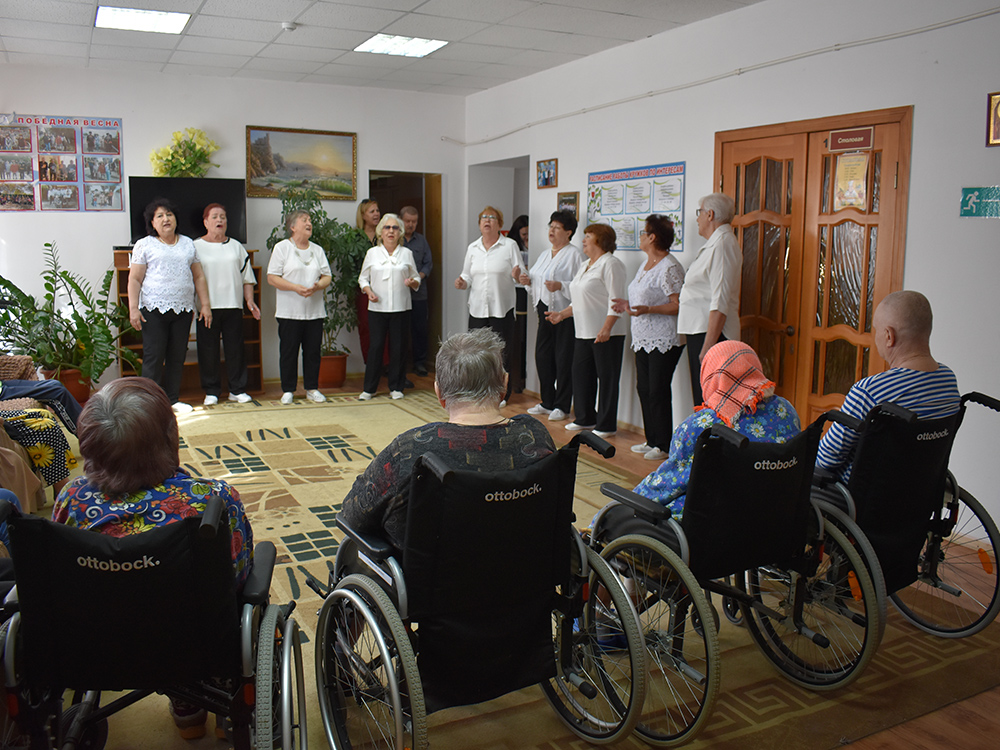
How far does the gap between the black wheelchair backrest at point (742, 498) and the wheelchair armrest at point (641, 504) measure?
0.21 ft

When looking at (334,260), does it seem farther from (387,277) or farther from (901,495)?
(901,495)

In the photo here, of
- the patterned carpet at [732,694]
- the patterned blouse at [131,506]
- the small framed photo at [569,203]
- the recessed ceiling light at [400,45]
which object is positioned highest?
the recessed ceiling light at [400,45]

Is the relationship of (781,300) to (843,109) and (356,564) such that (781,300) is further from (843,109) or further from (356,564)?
(356,564)

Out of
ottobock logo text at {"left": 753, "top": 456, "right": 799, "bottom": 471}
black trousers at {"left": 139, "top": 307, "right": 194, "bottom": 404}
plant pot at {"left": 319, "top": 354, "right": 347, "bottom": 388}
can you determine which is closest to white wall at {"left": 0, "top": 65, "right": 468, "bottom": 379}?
plant pot at {"left": 319, "top": 354, "right": 347, "bottom": 388}

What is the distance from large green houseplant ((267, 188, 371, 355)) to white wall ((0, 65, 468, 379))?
351 millimetres

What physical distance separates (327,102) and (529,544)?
6.67m

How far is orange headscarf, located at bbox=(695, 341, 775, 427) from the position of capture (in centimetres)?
244

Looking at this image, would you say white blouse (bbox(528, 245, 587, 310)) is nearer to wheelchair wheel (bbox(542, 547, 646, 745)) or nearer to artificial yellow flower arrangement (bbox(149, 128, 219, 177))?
artificial yellow flower arrangement (bbox(149, 128, 219, 177))

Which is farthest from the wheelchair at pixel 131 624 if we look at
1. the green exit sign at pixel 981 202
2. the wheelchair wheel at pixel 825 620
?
the green exit sign at pixel 981 202

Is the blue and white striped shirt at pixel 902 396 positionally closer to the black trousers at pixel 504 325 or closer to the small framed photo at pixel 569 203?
the small framed photo at pixel 569 203

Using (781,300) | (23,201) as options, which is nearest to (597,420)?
(781,300)

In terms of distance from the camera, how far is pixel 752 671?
2.57 m

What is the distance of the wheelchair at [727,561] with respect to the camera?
2133 millimetres

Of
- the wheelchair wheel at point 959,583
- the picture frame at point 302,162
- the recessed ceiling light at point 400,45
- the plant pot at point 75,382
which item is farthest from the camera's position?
the picture frame at point 302,162
